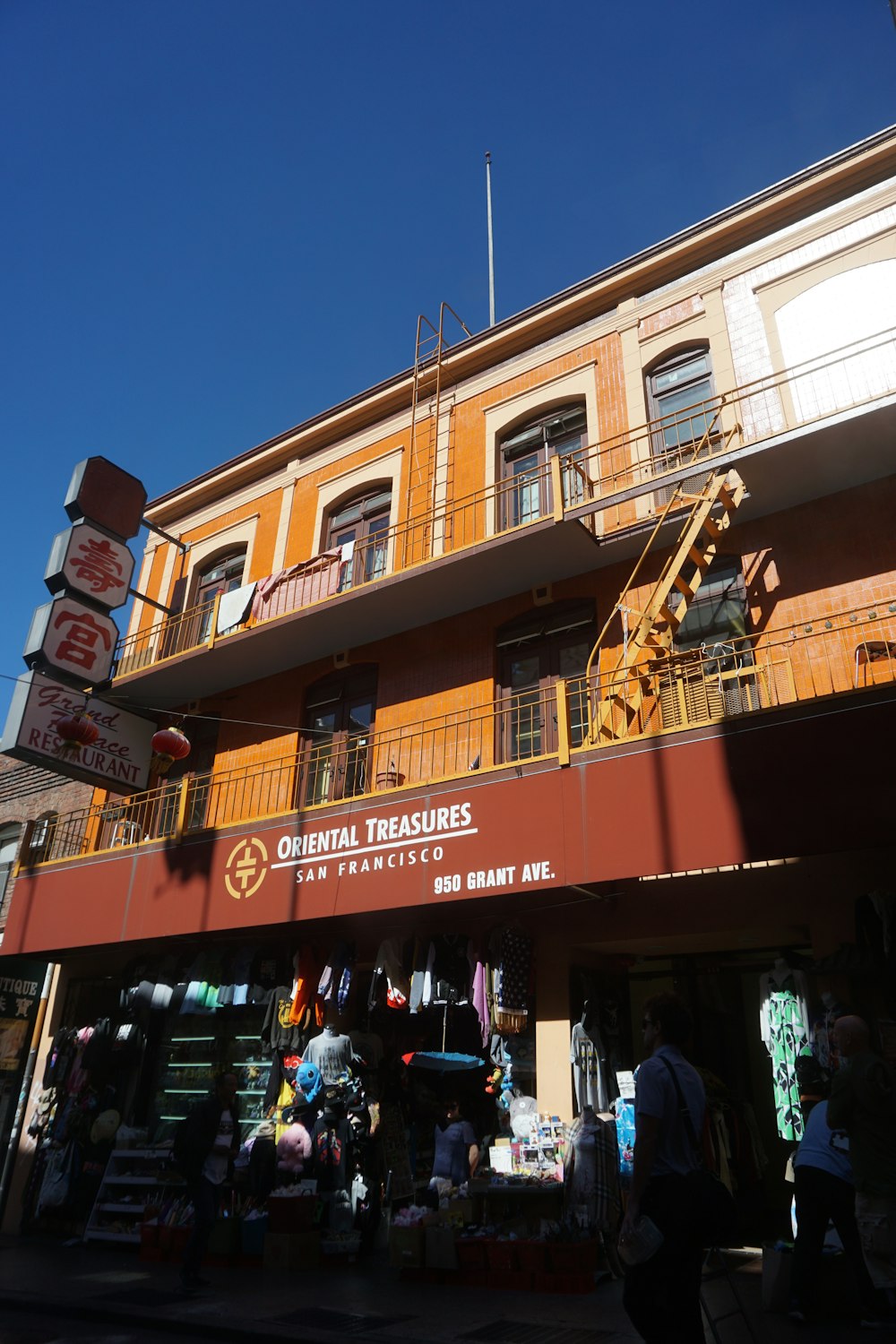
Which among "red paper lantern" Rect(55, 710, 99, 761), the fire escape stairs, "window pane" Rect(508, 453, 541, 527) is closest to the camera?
the fire escape stairs

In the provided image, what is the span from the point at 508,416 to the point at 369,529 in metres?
3.26

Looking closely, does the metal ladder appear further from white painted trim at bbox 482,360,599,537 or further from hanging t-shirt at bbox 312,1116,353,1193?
hanging t-shirt at bbox 312,1116,353,1193

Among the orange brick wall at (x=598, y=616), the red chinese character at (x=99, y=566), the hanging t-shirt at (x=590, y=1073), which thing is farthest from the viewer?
the red chinese character at (x=99, y=566)

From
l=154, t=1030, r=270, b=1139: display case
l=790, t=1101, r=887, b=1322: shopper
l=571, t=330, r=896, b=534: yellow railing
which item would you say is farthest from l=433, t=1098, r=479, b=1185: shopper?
l=571, t=330, r=896, b=534: yellow railing

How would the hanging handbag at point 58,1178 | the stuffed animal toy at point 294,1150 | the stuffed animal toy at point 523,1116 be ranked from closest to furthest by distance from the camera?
1. the stuffed animal toy at point 523,1116
2. the stuffed animal toy at point 294,1150
3. the hanging handbag at point 58,1178

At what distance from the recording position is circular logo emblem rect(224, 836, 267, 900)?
38.7 ft

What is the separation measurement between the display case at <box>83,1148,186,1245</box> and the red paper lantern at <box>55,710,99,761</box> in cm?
601

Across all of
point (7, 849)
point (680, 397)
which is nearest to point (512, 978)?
point (680, 397)

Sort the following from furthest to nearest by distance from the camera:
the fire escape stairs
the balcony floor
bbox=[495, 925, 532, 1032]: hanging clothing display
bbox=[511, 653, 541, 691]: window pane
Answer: bbox=[511, 653, 541, 691]: window pane
the balcony floor
the fire escape stairs
bbox=[495, 925, 532, 1032]: hanging clothing display

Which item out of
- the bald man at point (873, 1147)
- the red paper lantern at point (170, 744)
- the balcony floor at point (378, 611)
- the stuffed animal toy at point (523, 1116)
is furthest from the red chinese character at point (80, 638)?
the bald man at point (873, 1147)

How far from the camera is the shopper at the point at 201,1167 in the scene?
8.66m

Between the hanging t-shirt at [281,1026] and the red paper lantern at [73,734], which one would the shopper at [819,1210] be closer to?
the hanging t-shirt at [281,1026]

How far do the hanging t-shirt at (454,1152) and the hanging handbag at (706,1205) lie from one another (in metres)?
6.29

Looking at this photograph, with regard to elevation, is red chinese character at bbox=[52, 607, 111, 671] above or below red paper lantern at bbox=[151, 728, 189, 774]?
above
